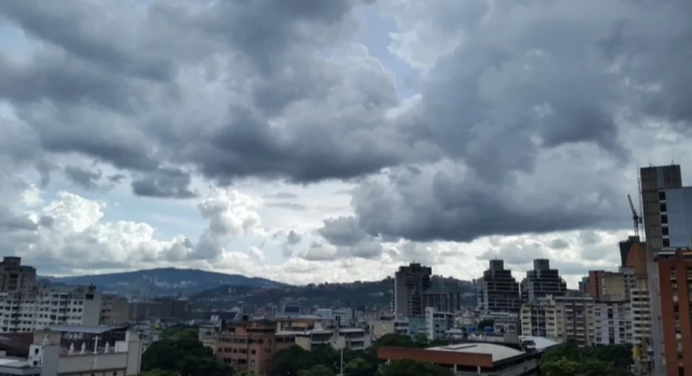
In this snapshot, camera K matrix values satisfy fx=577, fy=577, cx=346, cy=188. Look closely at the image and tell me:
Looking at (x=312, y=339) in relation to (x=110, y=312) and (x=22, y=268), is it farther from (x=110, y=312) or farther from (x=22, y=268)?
(x=22, y=268)

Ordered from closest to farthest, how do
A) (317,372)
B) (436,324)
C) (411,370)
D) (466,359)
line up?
(411,370)
(466,359)
(317,372)
(436,324)

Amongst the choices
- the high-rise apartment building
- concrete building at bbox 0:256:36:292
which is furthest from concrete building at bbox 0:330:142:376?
concrete building at bbox 0:256:36:292

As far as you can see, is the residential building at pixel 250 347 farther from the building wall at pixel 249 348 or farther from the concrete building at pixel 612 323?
the concrete building at pixel 612 323

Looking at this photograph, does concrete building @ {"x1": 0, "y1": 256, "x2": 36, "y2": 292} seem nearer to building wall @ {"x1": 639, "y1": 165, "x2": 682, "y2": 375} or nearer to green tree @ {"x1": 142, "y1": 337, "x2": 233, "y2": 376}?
green tree @ {"x1": 142, "y1": 337, "x2": 233, "y2": 376}

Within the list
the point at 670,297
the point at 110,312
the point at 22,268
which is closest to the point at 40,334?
the point at 670,297

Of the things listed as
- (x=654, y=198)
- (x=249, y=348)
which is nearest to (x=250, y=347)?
(x=249, y=348)

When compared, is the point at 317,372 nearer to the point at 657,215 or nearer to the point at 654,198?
the point at 657,215

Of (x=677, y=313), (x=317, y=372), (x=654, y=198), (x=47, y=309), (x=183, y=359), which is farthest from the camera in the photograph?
(x=47, y=309)
